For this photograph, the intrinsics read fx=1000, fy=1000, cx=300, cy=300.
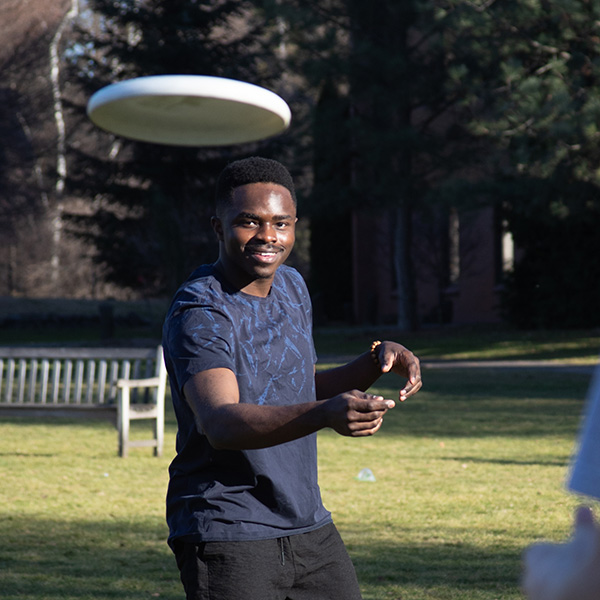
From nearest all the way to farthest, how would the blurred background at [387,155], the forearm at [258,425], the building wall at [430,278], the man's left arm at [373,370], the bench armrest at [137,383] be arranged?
1. the forearm at [258,425]
2. the man's left arm at [373,370]
3. the bench armrest at [137,383]
4. the blurred background at [387,155]
5. the building wall at [430,278]

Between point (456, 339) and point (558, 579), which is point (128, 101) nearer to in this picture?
point (558, 579)

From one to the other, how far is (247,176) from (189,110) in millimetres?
3549

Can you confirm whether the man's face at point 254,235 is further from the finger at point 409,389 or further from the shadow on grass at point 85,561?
the shadow on grass at point 85,561

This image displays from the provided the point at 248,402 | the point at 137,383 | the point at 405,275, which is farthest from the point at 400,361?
the point at 405,275

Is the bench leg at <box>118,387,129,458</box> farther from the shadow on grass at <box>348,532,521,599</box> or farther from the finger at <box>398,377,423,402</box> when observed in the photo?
the finger at <box>398,377,423,402</box>

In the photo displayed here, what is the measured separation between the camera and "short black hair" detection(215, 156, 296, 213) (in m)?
2.89

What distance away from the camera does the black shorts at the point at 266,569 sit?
270 centimetres

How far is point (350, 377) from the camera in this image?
3.15 metres

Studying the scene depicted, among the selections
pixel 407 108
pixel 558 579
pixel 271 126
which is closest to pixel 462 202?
pixel 407 108

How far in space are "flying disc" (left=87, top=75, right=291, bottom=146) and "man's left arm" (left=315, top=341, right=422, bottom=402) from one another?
2.66 m

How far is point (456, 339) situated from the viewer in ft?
80.0

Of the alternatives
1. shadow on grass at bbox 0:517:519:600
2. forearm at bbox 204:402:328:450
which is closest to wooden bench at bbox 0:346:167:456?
shadow on grass at bbox 0:517:519:600

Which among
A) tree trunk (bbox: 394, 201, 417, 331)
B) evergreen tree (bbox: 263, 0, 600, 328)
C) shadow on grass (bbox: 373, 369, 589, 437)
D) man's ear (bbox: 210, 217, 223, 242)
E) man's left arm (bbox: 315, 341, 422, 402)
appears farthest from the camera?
tree trunk (bbox: 394, 201, 417, 331)

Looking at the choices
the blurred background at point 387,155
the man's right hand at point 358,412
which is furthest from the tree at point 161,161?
the man's right hand at point 358,412
